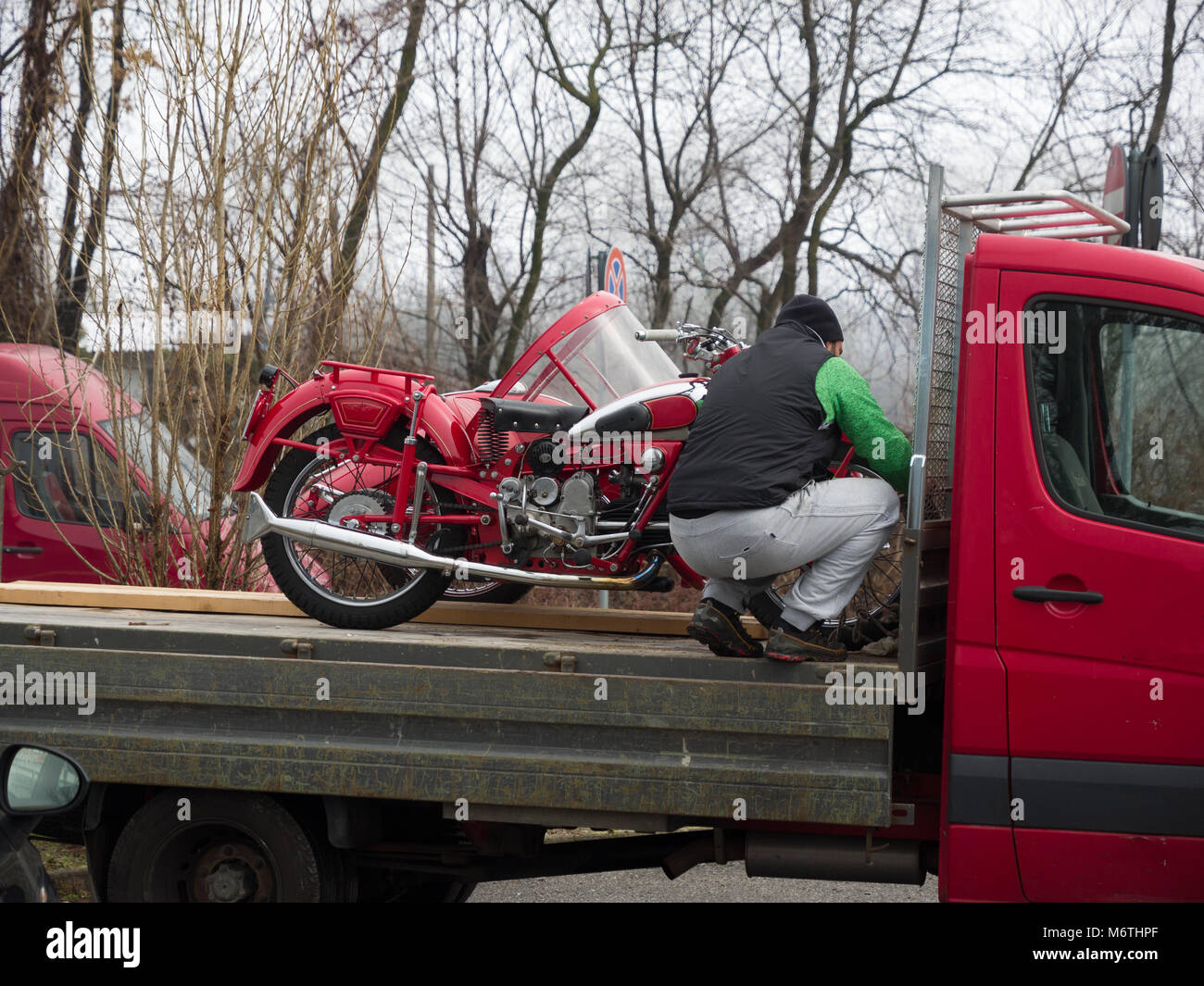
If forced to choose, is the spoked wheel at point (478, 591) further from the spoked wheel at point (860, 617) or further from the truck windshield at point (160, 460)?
the truck windshield at point (160, 460)

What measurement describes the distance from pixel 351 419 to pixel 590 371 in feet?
3.09

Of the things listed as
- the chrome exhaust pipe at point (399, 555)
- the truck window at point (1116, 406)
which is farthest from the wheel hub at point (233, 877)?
the truck window at point (1116, 406)

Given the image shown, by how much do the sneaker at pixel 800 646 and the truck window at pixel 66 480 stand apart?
4.61m

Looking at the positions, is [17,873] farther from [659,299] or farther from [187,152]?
[659,299]

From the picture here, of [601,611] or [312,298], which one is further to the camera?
[312,298]

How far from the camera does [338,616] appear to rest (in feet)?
16.0

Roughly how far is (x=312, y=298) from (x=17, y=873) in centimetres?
502

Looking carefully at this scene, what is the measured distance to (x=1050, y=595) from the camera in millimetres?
3738

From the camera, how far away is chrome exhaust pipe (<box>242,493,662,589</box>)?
4730 mm

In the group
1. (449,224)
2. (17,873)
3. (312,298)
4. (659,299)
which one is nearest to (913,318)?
(659,299)

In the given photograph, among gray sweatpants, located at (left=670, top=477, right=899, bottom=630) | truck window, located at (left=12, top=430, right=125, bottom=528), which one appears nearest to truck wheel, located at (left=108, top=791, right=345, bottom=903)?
gray sweatpants, located at (left=670, top=477, right=899, bottom=630)

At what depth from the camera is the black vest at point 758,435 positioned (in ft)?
13.6

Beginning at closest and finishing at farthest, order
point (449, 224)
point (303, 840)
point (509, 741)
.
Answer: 1. point (509, 741)
2. point (303, 840)
3. point (449, 224)
